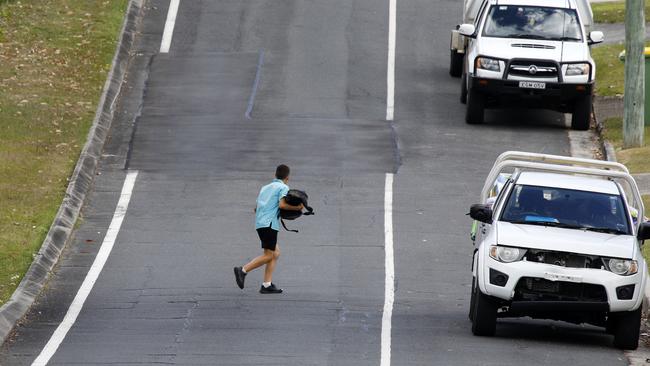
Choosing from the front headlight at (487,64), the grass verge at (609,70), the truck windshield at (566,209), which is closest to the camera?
the truck windshield at (566,209)

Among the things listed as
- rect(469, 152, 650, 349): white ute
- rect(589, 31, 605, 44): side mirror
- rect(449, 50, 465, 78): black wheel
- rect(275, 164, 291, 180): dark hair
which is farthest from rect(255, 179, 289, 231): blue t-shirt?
rect(449, 50, 465, 78): black wheel

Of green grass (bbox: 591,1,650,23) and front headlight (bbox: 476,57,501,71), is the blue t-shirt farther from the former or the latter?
green grass (bbox: 591,1,650,23)

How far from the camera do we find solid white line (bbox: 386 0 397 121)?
95.3 ft

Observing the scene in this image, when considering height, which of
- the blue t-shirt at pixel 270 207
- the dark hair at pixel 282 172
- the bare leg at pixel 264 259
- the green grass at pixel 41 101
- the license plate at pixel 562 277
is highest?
the dark hair at pixel 282 172

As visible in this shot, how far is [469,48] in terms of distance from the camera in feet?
95.5

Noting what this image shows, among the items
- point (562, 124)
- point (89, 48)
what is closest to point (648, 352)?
point (562, 124)

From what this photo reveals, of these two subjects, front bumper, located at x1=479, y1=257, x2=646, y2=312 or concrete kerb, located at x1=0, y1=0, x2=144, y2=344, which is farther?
concrete kerb, located at x1=0, y1=0, x2=144, y2=344

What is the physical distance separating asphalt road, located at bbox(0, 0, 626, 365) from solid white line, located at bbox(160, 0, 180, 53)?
0.18 m

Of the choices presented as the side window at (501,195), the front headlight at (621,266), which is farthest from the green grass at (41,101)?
the front headlight at (621,266)

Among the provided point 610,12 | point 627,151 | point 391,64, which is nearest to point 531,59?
point 627,151

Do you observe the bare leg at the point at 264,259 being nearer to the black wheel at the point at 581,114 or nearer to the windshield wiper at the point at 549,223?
the windshield wiper at the point at 549,223

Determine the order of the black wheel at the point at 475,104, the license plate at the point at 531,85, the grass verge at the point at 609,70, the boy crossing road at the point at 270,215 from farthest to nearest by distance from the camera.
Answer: the grass verge at the point at 609,70
the black wheel at the point at 475,104
the license plate at the point at 531,85
the boy crossing road at the point at 270,215

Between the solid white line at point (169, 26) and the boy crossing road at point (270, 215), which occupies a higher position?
the boy crossing road at point (270, 215)

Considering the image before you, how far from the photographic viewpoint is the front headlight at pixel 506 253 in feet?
49.1
